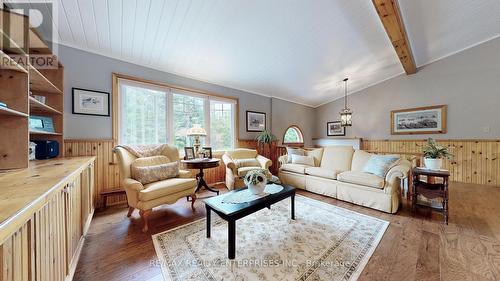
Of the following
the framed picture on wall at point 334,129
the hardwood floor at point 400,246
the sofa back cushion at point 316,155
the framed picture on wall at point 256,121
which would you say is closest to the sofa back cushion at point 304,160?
the sofa back cushion at point 316,155

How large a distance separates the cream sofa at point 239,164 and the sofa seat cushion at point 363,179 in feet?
4.55

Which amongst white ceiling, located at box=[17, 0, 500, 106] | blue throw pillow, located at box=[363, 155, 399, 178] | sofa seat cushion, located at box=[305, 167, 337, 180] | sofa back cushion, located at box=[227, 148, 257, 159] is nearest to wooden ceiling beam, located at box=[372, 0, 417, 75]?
white ceiling, located at box=[17, 0, 500, 106]

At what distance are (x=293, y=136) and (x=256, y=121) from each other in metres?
1.98

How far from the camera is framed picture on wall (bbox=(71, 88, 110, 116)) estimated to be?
272 centimetres

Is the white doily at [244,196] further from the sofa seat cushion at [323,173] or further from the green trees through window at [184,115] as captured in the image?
the green trees through window at [184,115]

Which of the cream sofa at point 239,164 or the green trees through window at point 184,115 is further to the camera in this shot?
the green trees through window at point 184,115

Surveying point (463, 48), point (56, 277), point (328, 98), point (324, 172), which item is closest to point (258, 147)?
point (324, 172)

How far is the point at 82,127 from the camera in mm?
2781

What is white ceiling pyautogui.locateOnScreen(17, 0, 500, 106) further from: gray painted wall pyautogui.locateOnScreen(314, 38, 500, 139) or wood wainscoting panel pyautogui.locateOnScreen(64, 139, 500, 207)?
wood wainscoting panel pyautogui.locateOnScreen(64, 139, 500, 207)

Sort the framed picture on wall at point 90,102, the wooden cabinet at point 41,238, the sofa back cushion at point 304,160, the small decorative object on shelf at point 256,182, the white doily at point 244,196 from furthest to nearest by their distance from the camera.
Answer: the sofa back cushion at point 304,160
the framed picture on wall at point 90,102
the small decorative object on shelf at point 256,182
the white doily at point 244,196
the wooden cabinet at point 41,238

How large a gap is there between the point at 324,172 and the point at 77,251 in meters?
3.38

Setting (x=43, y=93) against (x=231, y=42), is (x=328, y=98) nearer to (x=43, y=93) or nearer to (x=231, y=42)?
(x=231, y=42)

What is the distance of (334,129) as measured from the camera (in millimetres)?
6609

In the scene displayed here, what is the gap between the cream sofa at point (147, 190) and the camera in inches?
83.9
